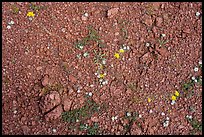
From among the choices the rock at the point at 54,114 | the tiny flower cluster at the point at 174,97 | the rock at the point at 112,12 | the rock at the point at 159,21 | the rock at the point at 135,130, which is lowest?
the rock at the point at 135,130

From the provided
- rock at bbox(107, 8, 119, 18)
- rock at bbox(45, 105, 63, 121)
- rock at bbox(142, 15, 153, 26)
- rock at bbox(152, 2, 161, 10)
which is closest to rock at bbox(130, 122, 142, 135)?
rock at bbox(45, 105, 63, 121)

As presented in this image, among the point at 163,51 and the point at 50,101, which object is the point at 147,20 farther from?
the point at 50,101

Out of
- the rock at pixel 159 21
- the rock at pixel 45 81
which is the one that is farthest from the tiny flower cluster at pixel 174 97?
the rock at pixel 45 81

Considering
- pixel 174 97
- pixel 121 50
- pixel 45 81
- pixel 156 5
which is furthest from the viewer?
pixel 156 5

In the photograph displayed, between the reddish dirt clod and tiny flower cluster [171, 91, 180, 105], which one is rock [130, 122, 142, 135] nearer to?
the reddish dirt clod

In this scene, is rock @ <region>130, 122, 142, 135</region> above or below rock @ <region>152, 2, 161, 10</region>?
below

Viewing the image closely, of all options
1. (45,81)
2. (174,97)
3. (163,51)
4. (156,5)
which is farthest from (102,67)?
(156,5)

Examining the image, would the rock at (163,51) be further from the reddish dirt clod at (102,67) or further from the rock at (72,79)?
the rock at (72,79)

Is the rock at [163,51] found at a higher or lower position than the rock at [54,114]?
higher

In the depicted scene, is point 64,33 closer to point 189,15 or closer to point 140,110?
point 140,110

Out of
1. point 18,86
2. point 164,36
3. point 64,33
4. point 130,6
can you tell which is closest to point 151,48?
point 164,36

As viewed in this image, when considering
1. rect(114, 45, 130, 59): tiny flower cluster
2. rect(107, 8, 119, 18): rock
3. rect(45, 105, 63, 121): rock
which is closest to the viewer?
rect(45, 105, 63, 121): rock
